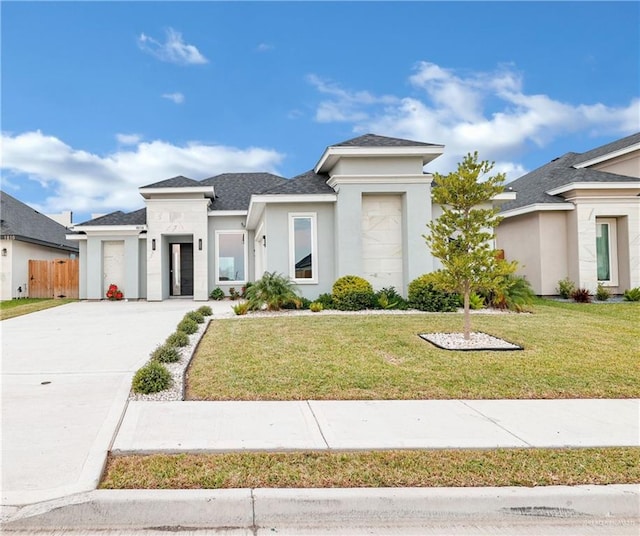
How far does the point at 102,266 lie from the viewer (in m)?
18.9

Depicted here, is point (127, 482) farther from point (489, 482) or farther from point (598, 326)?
point (598, 326)

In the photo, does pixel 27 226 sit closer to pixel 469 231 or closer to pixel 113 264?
pixel 113 264

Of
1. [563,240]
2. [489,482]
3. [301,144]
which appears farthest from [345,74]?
[489,482]

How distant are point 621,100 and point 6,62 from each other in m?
24.6

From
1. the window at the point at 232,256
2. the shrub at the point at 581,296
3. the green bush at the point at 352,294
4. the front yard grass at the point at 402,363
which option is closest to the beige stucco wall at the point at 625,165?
the shrub at the point at 581,296

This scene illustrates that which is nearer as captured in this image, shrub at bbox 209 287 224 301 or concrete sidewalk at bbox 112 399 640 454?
concrete sidewalk at bbox 112 399 640 454

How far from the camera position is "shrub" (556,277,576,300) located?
1629 centimetres

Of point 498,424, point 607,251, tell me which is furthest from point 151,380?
point 607,251

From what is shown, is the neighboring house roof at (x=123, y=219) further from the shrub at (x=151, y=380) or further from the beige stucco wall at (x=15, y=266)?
the shrub at (x=151, y=380)

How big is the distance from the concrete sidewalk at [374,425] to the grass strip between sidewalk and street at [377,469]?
0.15 metres

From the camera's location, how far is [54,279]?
21172 millimetres

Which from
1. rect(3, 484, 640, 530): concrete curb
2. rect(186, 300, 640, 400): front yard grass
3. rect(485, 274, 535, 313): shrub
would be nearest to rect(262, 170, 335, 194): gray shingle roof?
rect(186, 300, 640, 400): front yard grass

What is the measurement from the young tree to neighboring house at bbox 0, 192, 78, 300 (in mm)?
20767

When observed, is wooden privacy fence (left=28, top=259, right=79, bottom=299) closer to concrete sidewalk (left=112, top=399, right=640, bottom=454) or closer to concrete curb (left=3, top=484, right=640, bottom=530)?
concrete sidewalk (left=112, top=399, right=640, bottom=454)
